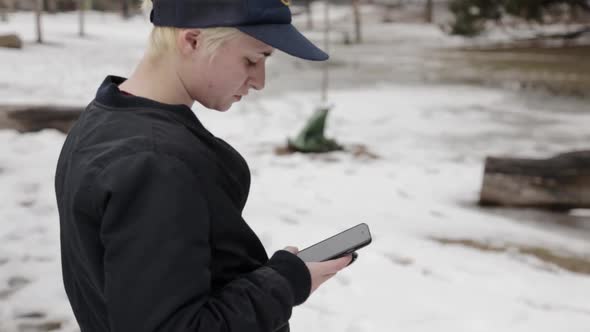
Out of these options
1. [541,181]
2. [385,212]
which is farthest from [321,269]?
[541,181]

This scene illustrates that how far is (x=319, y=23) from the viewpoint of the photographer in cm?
3116

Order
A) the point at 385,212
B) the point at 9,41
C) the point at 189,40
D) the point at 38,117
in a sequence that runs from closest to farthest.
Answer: the point at 189,40
the point at 385,212
the point at 38,117
the point at 9,41

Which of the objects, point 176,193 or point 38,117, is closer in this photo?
point 176,193

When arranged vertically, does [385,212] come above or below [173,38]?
below

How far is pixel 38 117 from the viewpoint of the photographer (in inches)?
211

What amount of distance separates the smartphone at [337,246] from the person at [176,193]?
4.2 inches

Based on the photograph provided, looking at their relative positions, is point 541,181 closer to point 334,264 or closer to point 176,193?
point 334,264

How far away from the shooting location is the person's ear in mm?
916

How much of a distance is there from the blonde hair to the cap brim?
1.0 inches

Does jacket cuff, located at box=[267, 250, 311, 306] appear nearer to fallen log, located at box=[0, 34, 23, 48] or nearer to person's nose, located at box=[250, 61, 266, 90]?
person's nose, located at box=[250, 61, 266, 90]

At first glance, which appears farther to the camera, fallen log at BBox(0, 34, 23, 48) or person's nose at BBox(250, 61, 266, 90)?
fallen log at BBox(0, 34, 23, 48)

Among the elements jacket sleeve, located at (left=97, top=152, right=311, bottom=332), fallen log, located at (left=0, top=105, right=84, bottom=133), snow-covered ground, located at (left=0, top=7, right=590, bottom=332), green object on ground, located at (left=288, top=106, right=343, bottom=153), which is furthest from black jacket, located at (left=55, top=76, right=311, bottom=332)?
green object on ground, located at (left=288, top=106, right=343, bottom=153)

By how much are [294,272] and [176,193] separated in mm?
274

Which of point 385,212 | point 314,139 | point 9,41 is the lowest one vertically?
point 385,212
